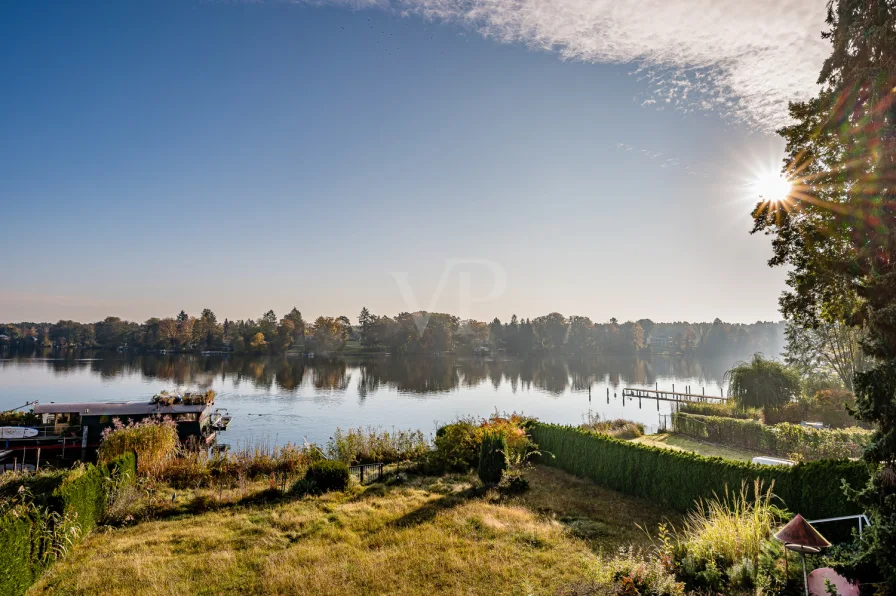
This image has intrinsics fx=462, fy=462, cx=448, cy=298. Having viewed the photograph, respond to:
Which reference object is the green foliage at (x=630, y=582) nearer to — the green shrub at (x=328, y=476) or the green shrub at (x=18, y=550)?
the green shrub at (x=18, y=550)

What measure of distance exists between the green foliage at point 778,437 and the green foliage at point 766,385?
527 cm

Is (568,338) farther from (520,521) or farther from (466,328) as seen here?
(520,521)

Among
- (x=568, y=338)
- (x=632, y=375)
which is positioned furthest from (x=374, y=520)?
(x=568, y=338)

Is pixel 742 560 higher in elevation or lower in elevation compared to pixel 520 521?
higher

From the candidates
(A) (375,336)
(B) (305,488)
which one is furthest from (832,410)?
(A) (375,336)

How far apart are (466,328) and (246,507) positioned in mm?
114428

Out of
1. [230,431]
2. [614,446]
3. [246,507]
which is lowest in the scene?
[230,431]

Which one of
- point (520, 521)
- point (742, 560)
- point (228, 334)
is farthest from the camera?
point (228, 334)

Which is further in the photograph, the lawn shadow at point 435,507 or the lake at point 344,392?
the lake at point 344,392

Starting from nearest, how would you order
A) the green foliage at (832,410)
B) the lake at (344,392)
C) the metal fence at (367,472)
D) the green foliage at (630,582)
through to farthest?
the green foliage at (630,582), the metal fence at (367,472), the green foliage at (832,410), the lake at (344,392)

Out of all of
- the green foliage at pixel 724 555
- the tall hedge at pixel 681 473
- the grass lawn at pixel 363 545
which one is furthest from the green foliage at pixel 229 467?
the green foliage at pixel 724 555

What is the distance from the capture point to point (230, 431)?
29.4 metres

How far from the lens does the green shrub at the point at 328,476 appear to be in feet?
41.4

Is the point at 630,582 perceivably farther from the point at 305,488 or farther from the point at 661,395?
the point at 661,395
